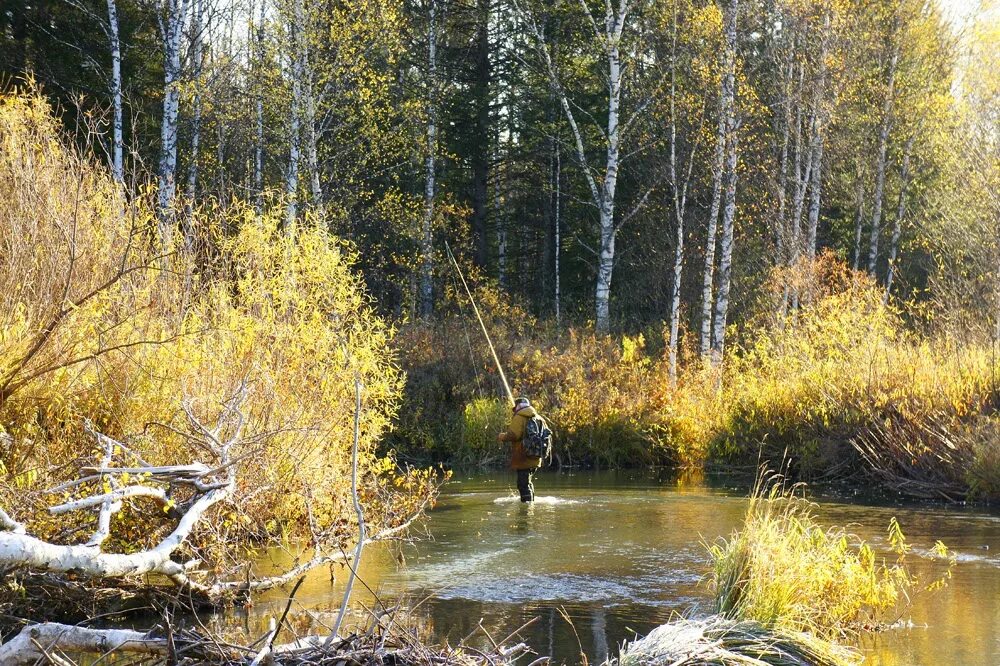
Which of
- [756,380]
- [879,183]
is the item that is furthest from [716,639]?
[879,183]

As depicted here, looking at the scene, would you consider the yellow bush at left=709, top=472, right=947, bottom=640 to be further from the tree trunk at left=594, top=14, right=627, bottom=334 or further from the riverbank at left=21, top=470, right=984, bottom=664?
the tree trunk at left=594, top=14, right=627, bottom=334

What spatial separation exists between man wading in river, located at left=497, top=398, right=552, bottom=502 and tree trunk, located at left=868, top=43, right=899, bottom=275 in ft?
56.2

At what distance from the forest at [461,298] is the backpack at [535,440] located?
111cm

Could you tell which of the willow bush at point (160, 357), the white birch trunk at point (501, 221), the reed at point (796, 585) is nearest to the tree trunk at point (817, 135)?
the white birch trunk at point (501, 221)

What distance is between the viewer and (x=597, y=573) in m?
11.5

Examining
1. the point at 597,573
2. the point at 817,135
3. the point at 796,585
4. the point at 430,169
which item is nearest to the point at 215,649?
the point at 796,585

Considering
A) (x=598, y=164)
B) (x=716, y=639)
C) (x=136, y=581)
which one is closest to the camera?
(x=716, y=639)

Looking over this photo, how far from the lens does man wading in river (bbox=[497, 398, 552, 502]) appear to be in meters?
15.9

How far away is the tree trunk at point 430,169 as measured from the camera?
27.7 meters

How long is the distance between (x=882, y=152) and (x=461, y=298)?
488 inches

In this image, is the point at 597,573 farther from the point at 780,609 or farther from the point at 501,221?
the point at 501,221

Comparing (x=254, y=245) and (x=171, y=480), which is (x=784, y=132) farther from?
(x=171, y=480)

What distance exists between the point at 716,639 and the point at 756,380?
13.5m

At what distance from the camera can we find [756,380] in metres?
21.0
